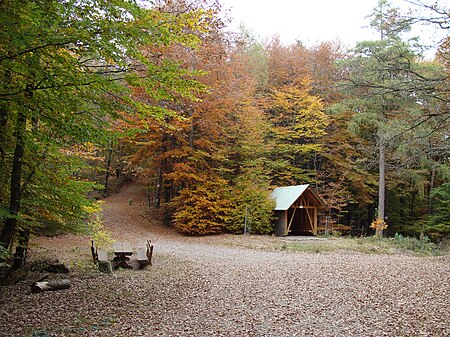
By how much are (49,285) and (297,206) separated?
1357cm

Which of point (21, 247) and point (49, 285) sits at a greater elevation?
point (21, 247)

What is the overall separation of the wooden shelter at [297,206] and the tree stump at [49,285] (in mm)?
12321

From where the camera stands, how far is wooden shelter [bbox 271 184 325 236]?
1809cm

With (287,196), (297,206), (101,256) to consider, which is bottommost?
(101,256)

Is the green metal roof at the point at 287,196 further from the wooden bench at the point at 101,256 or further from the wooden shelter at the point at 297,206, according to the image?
the wooden bench at the point at 101,256

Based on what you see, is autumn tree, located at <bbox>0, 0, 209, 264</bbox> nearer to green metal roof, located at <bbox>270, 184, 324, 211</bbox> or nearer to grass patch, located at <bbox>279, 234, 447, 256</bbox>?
grass patch, located at <bbox>279, 234, 447, 256</bbox>

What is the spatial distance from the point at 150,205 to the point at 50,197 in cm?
1811

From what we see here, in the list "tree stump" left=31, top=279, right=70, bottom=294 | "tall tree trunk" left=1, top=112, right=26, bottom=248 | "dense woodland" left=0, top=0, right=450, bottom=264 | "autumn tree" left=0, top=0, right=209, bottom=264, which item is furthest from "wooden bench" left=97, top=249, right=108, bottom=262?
"autumn tree" left=0, top=0, right=209, bottom=264

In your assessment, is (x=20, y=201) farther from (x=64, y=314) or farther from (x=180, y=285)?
(x=180, y=285)

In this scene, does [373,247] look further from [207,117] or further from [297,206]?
[207,117]

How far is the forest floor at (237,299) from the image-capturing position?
496 centimetres

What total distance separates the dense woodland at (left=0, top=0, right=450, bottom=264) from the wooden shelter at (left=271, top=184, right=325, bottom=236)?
0.70 metres

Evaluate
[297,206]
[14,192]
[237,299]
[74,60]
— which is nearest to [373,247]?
[297,206]

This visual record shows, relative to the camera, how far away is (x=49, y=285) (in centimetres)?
675
